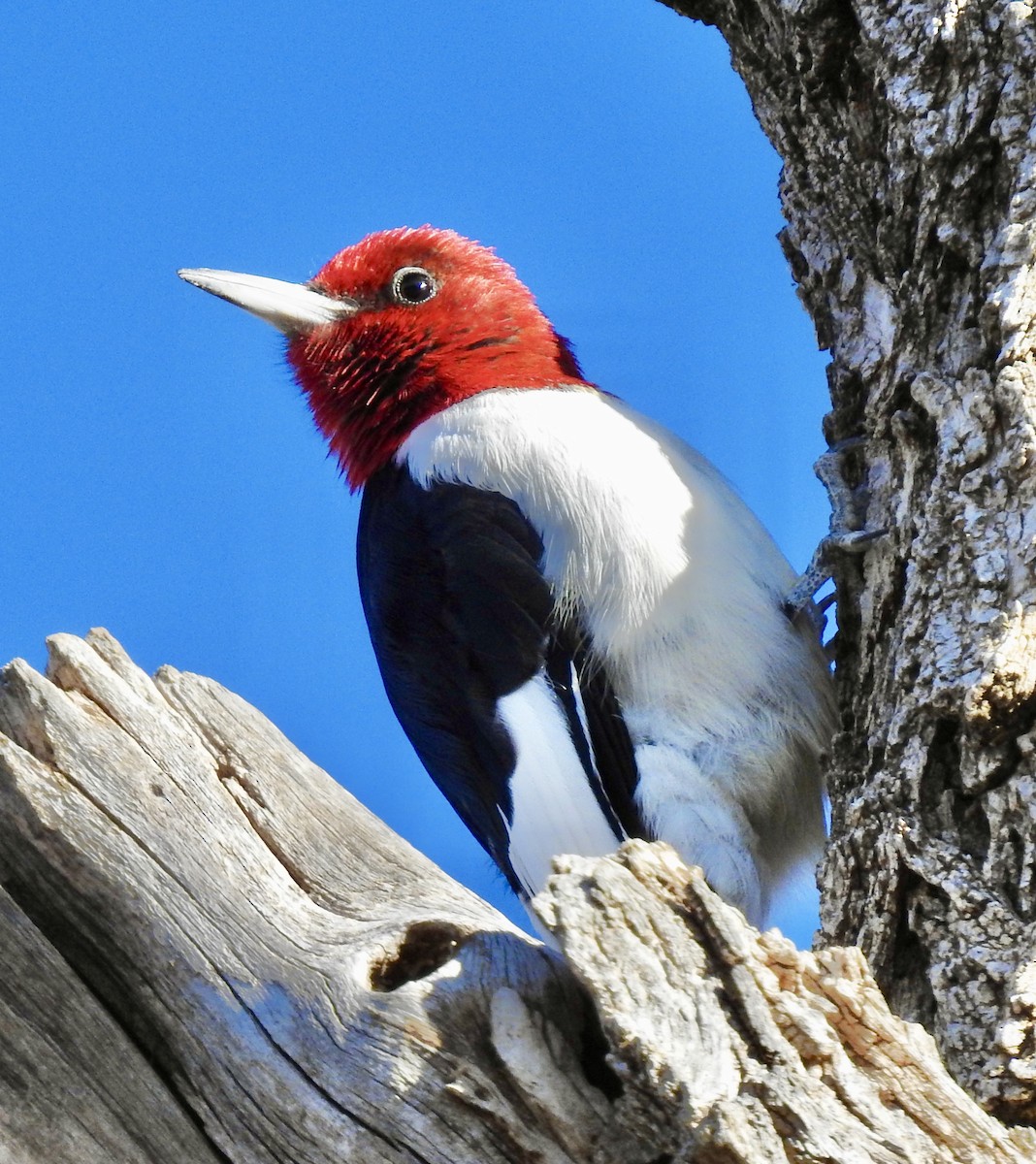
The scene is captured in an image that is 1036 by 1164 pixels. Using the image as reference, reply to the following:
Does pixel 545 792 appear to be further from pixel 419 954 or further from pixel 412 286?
pixel 412 286

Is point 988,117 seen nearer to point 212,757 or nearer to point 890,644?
point 890,644

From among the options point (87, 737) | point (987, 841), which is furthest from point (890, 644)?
point (87, 737)

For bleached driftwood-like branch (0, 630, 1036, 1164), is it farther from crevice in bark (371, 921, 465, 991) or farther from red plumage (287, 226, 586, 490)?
red plumage (287, 226, 586, 490)

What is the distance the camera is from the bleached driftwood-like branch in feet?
4.57

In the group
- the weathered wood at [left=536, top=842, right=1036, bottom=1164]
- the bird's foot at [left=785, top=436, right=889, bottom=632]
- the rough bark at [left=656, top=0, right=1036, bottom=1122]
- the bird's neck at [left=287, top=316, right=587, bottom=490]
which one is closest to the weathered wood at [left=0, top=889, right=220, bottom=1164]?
the weathered wood at [left=536, top=842, right=1036, bottom=1164]

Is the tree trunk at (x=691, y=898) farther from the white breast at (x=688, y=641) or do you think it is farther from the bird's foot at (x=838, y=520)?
the white breast at (x=688, y=641)

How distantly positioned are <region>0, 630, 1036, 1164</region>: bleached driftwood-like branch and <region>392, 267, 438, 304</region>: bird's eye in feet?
5.52

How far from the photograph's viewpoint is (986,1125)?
1380 mm

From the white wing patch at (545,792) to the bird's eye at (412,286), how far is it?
1.12m

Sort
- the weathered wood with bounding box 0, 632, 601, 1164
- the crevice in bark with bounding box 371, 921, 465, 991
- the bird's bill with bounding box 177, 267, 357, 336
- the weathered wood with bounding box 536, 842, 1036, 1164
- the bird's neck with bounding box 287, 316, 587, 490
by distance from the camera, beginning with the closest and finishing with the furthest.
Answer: the weathered wood with bounding box 536, 842, 1036, 1164 < the weathered wood with bounding box 0, 632, 601, 1164 < the crevice in bark with bounding box 371, 921, 465, 991 < the bird's neck with bounding box 287, 316, 587, 490 < the bird's bill with bounding box 177, 267, 357, 336

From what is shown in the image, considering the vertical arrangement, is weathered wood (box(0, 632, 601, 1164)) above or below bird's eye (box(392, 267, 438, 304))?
below

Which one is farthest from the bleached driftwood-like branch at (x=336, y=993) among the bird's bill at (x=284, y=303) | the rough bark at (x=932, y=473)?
the bird's bill at (x=284, y=303)

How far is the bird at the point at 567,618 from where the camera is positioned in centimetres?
269

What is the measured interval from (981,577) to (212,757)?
3.64 feet
